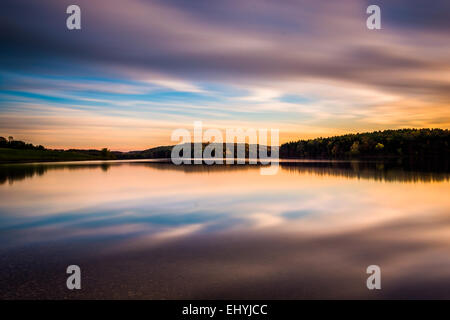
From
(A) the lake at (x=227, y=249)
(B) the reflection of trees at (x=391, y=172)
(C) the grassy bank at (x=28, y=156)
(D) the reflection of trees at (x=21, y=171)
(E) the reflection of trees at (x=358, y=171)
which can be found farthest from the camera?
(C) the grassy bank at (x=28, y=156)

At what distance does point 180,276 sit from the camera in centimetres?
938

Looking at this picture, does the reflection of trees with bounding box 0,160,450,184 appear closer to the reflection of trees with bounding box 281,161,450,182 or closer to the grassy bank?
the reflection of trees with bounding box 281,161,450,182

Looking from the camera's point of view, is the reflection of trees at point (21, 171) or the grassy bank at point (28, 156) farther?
the grassy bank at point (28, 156)

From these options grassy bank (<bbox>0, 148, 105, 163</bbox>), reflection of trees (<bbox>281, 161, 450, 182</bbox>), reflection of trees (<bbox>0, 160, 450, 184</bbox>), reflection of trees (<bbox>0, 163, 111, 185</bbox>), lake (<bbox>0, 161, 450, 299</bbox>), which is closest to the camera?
lake (<bbox>0, 161, 450, 299</bbox>)

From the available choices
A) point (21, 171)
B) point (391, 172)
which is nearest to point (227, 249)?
point (391, 172)

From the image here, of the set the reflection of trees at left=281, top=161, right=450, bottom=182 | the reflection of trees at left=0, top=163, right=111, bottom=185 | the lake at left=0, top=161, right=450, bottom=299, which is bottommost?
the lake at left=0, top=161, right=450, bottom=299

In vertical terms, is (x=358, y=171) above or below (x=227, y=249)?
above

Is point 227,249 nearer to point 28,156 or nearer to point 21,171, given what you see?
point 21,171

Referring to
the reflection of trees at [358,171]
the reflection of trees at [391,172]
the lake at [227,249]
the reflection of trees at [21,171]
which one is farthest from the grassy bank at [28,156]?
the lake at [227,249]

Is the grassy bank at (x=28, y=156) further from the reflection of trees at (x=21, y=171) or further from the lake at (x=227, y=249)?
the lake at (x=227, y=249)

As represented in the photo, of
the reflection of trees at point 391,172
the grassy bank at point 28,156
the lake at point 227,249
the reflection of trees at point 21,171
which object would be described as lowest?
the lake at point 227,249

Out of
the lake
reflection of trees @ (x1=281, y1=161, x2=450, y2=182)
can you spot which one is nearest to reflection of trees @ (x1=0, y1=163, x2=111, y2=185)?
the lake
